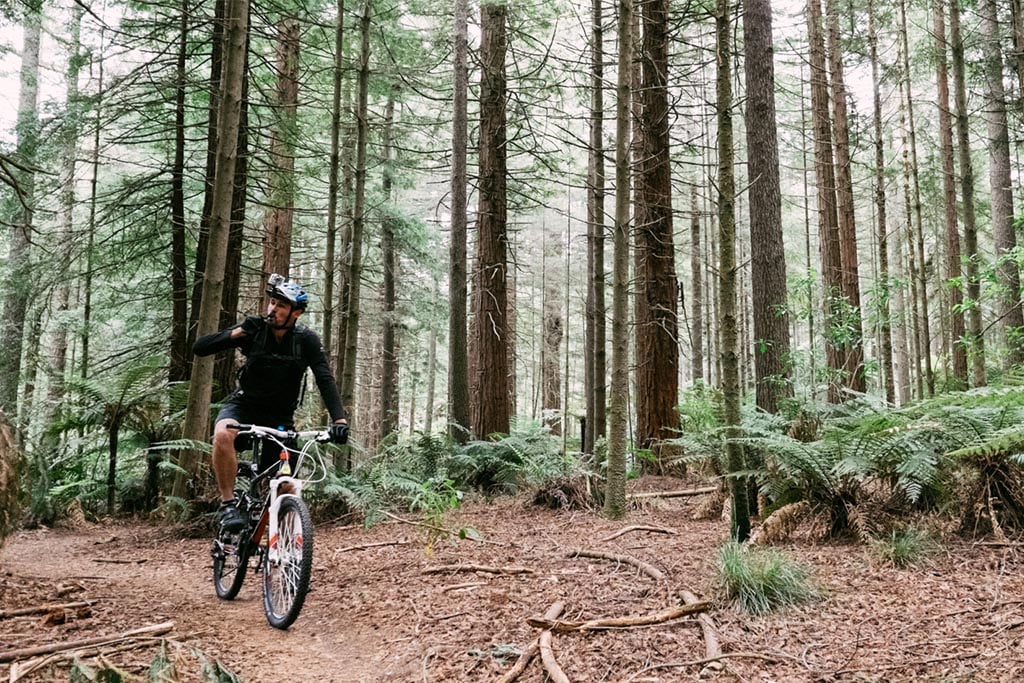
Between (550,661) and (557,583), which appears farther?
(557,583)

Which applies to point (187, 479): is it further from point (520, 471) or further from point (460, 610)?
point (460, 610)

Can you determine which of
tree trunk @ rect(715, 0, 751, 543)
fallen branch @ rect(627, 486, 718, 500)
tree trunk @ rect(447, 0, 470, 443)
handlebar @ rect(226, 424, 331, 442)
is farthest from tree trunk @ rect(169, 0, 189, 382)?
tree trunk @ rect(715, 0, 751, 543)

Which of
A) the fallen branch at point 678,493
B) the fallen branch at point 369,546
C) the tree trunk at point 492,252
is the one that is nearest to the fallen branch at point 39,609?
the fallen branch at point 369,546

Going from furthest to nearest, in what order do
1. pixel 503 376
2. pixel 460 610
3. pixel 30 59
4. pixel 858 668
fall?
pixel 30 59 < pixel 503 376 < pixel 460 610 < pixel 858 668

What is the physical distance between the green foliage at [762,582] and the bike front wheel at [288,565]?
2.49 metres

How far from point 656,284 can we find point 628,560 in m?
5.65

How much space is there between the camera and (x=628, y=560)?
470cm

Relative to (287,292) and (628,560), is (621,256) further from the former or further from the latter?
(287,292)

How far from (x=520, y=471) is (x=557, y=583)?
424 centimetres

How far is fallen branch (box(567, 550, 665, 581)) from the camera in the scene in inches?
169

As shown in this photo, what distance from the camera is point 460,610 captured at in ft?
13.7

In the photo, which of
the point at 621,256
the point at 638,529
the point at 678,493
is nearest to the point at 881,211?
the point at 678,493

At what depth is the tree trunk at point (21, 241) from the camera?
9234mm

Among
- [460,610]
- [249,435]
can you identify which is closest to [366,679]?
[460,610]
